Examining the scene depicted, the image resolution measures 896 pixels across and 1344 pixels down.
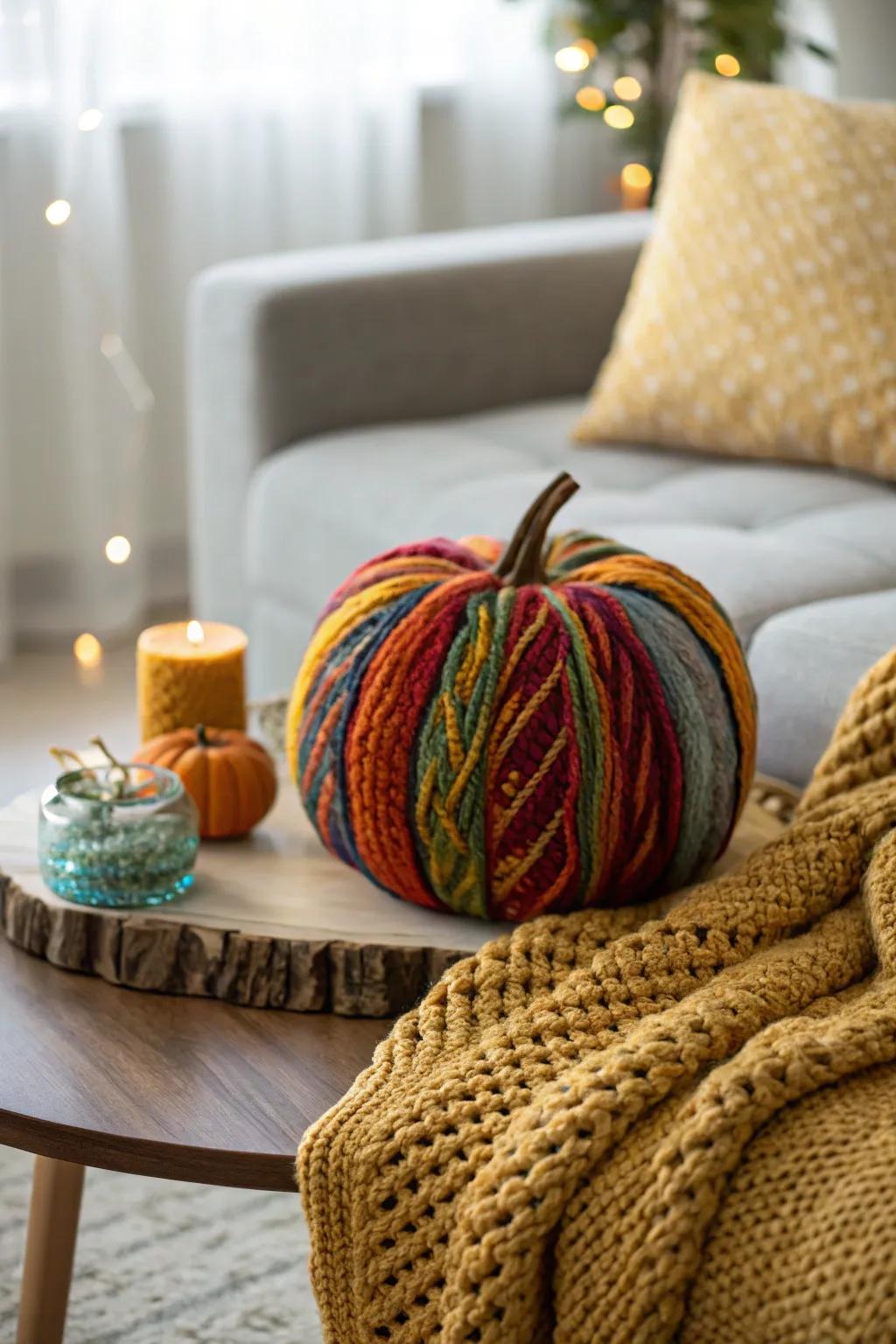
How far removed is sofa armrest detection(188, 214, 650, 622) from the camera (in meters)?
2.00

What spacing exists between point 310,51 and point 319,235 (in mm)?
289

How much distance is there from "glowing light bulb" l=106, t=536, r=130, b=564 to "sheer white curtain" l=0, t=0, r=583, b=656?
0.06 ft

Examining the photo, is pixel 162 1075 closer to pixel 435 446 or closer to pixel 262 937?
pixel 262 937

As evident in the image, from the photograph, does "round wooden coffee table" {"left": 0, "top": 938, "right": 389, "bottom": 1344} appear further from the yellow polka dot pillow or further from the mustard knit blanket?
the yellow polka dot pillow

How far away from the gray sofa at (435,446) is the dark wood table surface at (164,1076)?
2.40ft

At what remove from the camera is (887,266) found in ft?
5.95

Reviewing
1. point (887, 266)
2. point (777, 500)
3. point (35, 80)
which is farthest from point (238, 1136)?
point (35, 80)

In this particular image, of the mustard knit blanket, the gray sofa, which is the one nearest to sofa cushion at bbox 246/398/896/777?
the gray sofa

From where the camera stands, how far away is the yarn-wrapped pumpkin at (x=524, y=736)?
36.2 inches

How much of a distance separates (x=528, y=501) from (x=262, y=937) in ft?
2.83

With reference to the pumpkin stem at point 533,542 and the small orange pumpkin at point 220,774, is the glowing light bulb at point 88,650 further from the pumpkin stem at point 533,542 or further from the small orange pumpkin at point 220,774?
the pumpkin stem at point 533,542

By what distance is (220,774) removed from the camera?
105cm

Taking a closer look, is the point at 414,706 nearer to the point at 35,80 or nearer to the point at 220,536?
the point at 220,536

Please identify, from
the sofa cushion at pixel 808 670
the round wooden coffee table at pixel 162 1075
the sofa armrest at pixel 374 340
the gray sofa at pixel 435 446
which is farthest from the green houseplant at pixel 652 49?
the round wooden coffee table at pixel 162 1075
